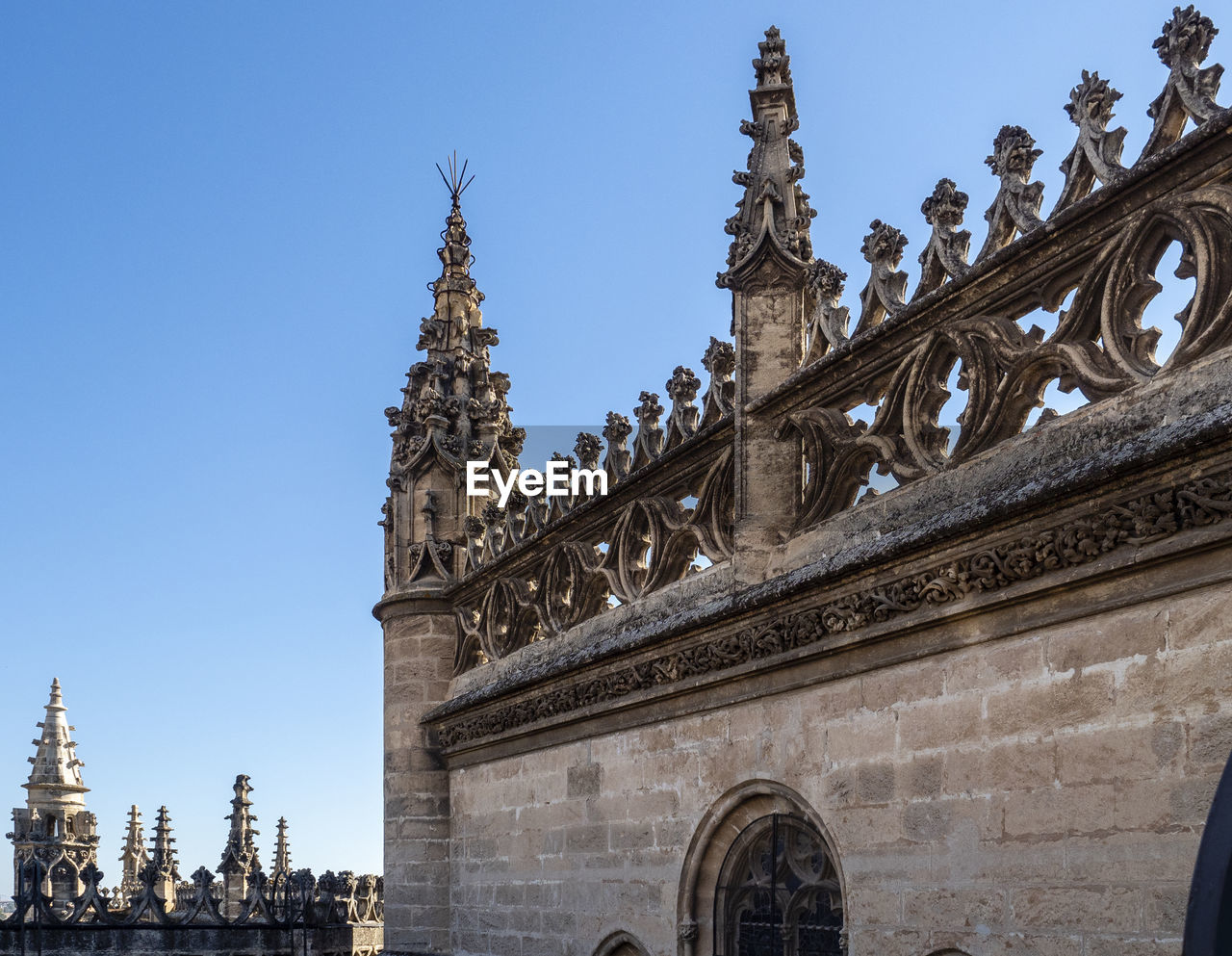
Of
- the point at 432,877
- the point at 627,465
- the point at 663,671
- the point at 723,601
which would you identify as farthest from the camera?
the point at 432,877

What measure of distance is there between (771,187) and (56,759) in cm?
3247

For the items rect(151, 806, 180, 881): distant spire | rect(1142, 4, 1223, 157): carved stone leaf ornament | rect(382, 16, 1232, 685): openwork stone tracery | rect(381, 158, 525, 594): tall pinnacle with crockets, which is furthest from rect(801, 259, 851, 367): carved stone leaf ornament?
rect(151, 806, 180, 881): distant spire

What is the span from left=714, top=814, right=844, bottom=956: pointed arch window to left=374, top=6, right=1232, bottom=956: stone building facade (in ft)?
0.07

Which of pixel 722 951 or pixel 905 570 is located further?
pixel 722 951

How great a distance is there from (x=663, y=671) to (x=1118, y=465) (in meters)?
3.85

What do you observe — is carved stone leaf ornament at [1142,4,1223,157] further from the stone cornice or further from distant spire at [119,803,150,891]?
distant spire at [119,803,150,891]

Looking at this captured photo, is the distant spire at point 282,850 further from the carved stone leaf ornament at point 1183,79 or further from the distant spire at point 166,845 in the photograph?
the carved stone leaf ornament at point 1183,79

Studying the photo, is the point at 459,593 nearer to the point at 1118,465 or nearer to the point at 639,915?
the point at 639,915

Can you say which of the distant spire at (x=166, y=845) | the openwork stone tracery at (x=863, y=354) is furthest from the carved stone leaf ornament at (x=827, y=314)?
the distant spire at (x=166, y=845)

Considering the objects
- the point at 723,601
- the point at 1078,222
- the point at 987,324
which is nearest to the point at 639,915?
the point at 723,601

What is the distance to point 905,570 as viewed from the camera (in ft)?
22.7

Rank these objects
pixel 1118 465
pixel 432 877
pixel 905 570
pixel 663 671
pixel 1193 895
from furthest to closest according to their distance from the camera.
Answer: pixel 432 877
pixel 663 671
pixel 905 570
pixel 1118 465
pixel 1193 895

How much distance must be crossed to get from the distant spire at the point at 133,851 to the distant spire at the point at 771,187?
2802cm

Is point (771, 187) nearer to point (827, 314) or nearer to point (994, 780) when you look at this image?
point (827, 314)
